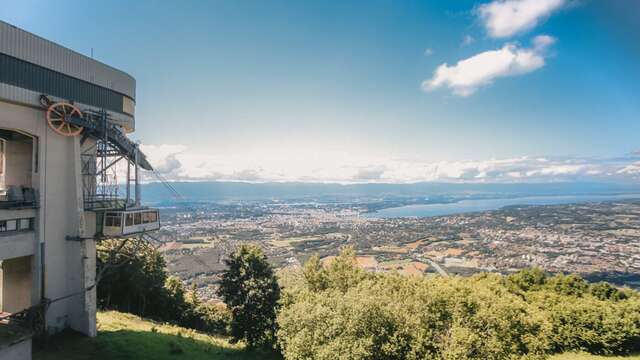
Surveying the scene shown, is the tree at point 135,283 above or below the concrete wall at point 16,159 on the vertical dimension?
below

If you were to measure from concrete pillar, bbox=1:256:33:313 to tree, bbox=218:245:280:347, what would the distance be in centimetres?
1240

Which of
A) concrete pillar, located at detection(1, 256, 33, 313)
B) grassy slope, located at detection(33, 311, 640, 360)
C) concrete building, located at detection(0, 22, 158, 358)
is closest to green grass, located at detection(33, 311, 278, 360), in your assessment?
grassy slope, located at detection(33, 311, 640, 360)

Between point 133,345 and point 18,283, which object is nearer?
point 18,283

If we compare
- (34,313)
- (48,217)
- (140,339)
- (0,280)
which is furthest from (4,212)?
(140,339)

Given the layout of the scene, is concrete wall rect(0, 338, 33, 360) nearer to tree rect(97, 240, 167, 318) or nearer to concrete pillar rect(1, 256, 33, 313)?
concrete pillar rect(1, 256, 33, 313)

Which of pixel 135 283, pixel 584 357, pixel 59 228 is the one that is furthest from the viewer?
pixel 135 283

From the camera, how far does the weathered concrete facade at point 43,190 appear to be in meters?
17.8

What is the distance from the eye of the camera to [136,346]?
21.9 meters

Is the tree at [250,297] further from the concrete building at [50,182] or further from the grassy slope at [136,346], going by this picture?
the concrete building at [50,182]

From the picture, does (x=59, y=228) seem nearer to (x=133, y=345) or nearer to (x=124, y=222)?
(x=124, y=222)

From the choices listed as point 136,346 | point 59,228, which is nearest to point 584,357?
point 136,346

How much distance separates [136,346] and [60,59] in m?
18.3

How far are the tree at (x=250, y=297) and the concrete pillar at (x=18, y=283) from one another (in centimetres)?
1240

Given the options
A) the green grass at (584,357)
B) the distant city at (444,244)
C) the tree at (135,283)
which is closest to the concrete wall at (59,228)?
the tree at (135,283)
